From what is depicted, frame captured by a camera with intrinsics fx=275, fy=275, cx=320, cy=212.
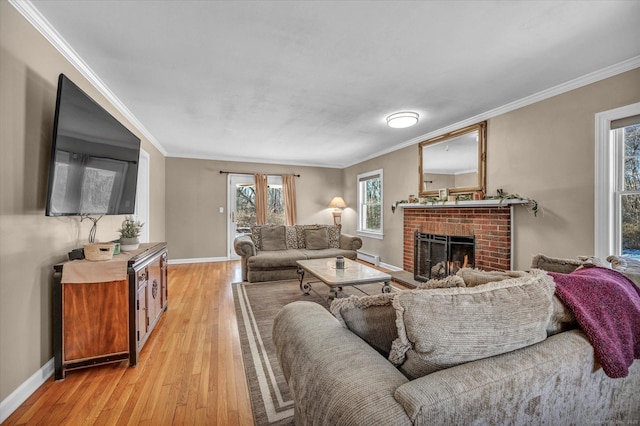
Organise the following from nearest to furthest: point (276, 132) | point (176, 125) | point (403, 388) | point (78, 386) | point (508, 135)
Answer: point (403, 388)
point (78, 386)
point (508, 135)
point (176, 125)
point (276, 132)

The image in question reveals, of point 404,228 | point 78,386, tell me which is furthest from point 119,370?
point 404,228

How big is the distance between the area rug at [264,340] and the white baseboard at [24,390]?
4.21ft

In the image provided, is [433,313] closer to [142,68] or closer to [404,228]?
[142,68]

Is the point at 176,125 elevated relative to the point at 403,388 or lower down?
elevated

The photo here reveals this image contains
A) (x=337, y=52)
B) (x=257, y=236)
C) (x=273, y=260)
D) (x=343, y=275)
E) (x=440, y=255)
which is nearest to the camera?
(x=337, y=52)

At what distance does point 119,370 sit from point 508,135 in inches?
171

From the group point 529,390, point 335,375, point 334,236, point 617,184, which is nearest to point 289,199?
point 334,236

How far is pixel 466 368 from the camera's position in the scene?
0.79 meters

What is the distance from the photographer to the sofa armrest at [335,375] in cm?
69

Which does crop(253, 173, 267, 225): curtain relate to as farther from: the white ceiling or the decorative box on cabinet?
the decorative box on cabinet

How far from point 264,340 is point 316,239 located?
8.79 feet

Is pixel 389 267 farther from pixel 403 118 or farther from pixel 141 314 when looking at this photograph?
pixel 141 314

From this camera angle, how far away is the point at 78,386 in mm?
1813

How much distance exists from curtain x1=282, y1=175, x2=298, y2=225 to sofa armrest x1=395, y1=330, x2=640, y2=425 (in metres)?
5.73
